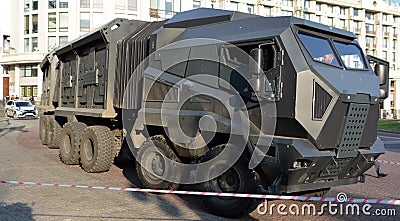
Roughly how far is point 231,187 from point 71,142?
5838 millimetres

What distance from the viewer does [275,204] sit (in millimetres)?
7398

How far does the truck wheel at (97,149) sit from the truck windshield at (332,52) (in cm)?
522

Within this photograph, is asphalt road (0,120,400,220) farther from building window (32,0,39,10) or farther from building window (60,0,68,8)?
building window (32,0,39,10)

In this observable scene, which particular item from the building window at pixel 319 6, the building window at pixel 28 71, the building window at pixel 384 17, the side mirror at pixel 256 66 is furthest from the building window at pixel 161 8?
the side mirror at pixel 256 66

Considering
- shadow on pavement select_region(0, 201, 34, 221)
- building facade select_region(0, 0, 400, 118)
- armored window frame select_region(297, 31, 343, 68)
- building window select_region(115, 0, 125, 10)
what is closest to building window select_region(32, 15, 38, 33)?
building facade select_region(0, 0, 400, 118)

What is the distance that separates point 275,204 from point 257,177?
1.56m

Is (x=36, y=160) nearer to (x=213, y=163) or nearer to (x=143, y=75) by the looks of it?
(x=143, y=75)

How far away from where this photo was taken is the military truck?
5758 mm

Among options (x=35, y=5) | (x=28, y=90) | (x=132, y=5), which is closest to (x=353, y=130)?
(x=132, y=5)

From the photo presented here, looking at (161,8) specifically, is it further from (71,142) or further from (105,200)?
(105,200)

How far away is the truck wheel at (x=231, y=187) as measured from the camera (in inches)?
240

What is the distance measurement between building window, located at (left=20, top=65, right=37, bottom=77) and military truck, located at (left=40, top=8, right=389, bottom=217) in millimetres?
49873

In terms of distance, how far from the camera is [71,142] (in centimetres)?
1093

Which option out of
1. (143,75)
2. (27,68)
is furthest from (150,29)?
(27,68)
